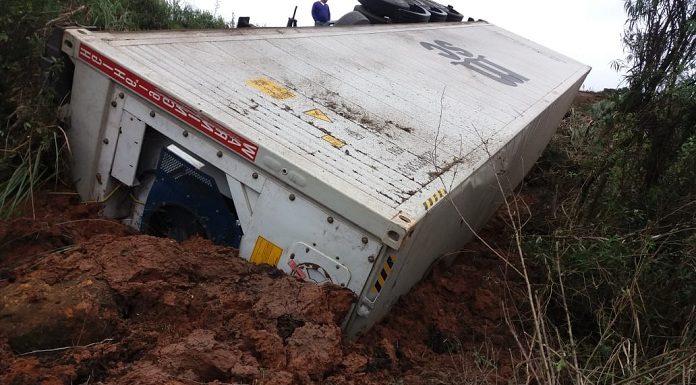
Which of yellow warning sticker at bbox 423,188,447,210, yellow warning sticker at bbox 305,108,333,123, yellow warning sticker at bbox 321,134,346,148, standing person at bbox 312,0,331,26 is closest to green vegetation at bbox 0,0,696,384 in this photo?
yellow warning sticker at bbox 423,188,447,210

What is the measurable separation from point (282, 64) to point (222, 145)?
1.59 m

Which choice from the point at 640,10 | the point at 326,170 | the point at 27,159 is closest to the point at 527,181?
the point at 640,10

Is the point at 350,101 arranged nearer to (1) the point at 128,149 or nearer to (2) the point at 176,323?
(1) the point at 128,149

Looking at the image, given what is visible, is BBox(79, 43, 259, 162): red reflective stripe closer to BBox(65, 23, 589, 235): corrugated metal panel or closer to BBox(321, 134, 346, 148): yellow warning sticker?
BBox(65, 23, 589, 235): corrugated metal panel

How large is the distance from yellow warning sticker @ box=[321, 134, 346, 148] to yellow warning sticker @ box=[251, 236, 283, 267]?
0.75m

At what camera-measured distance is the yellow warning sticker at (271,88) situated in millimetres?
4570

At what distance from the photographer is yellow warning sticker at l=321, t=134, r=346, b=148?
4.10 metres

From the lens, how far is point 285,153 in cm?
377

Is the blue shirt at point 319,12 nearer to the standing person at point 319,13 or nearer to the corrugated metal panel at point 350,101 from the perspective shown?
the standing person at point 319,13

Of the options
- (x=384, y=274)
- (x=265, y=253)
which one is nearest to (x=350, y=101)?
(x=265, y=253)

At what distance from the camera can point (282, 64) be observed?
5273 mm

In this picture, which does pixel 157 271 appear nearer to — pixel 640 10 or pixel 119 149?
pixel 119 149

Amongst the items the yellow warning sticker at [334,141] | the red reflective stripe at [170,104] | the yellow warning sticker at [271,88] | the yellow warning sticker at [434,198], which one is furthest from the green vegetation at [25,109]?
the yellow warning sticker at [434,198]

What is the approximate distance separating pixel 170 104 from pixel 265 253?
108 centimetres
